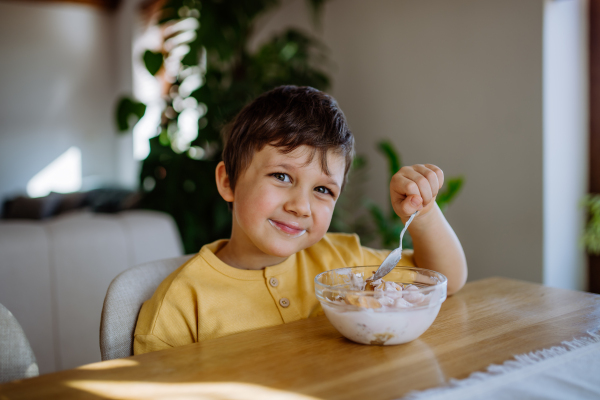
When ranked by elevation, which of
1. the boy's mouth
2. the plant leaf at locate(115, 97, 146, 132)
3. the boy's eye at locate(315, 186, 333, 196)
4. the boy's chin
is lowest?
the boy's chin

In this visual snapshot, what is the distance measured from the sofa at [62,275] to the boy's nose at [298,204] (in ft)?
4.54

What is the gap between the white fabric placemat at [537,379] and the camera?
19.6 inches

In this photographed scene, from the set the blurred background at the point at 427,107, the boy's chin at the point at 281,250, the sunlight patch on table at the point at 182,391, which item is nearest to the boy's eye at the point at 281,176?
the boy's chin at the point at 281,250

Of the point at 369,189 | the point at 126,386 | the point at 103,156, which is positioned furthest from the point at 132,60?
the point at 126,386

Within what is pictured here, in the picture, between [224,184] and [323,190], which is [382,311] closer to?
[323,190]

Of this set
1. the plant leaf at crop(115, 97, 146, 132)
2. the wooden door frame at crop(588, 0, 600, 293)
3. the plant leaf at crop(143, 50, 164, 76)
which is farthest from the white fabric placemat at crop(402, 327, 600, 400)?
the plant leaf at crop(115, 97, 146, 132)

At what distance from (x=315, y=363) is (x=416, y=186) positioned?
0.40m

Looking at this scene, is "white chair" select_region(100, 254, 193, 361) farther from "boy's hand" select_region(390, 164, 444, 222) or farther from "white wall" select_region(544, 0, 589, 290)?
"white wall" select_region(544, 0, 589, 290)

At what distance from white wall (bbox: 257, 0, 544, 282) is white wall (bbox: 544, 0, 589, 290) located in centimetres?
4

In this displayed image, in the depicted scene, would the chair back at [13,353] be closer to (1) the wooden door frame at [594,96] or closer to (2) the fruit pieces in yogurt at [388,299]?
(2) the fruit pieces in yogurt at [388,299]

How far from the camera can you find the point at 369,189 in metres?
3.00

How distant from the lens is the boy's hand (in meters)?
0.83

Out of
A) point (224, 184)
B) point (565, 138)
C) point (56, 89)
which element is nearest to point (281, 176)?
point (224, 184)

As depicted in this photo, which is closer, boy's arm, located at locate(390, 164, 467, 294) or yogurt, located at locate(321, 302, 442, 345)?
yogurt, located at locate(321, 302, 442, 345)
